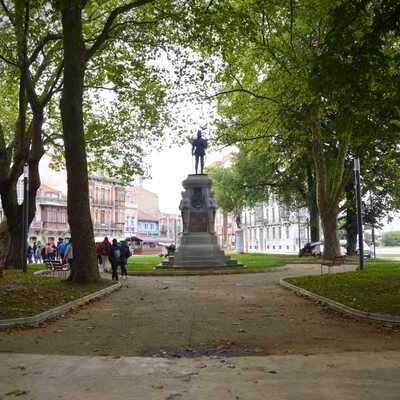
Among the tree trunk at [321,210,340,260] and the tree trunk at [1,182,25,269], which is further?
the tree trunk at [321,210,340,260]

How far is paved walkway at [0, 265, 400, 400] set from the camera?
19.0 ft

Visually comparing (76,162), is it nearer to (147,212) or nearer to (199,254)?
(199,254)

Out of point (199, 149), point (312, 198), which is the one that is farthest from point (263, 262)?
point (312, 198)

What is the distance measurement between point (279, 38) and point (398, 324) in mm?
18914

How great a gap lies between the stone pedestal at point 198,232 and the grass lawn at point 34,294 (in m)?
10.3

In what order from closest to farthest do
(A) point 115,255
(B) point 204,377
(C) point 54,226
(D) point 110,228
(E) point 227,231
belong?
(B) point 204,377 < (A) point 115,255 < (C) point 54,226 < (D) point 110,228 < (E) point 227,231

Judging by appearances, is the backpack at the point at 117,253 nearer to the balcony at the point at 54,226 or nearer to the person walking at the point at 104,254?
the person walking at the point at 104,254

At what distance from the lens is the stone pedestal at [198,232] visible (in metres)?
28.4

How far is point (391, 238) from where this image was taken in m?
123

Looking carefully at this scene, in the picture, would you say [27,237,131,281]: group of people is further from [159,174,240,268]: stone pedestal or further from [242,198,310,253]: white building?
[242,198,310,253]: white building

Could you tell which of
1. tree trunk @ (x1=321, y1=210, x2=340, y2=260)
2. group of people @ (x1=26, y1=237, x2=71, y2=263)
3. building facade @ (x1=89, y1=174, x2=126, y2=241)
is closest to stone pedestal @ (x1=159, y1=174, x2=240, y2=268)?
tree trunk @ (x1=321, y1=210, x2=340, y2=260)

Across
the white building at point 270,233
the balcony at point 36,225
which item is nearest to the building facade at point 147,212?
the white building at point 270,233

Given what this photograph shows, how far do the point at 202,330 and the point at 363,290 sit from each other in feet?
21.0

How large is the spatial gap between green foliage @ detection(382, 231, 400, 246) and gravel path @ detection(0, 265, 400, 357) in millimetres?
113067
